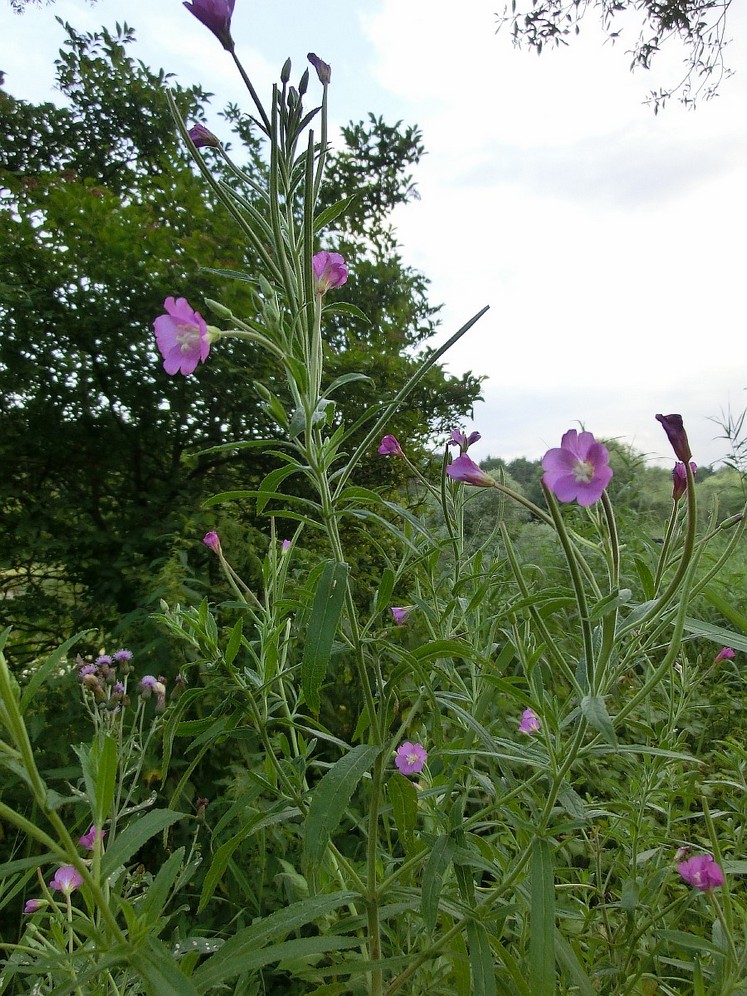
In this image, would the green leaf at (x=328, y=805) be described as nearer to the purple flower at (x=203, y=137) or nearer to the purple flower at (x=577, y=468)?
the purple flower at (x=577, y=468)

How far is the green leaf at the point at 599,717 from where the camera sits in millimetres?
657

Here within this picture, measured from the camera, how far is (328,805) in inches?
32.3

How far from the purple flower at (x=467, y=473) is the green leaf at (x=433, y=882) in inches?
21.1

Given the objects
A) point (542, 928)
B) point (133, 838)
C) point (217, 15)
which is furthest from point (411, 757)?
point (217, 15)

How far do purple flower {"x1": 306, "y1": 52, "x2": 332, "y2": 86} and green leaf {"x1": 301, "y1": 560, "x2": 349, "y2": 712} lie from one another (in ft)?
2.48

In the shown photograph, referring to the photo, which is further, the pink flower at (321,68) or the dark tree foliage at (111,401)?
the dark tree foliage at (111,401)

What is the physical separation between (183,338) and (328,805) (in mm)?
737

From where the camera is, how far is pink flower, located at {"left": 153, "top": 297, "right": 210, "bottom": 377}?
1013 mm

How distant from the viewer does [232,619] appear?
2439mm

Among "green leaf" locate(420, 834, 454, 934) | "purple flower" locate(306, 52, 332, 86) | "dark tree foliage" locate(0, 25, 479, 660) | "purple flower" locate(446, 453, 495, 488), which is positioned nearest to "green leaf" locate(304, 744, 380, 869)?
"green leaf" locate(420, 834, 454, 934)

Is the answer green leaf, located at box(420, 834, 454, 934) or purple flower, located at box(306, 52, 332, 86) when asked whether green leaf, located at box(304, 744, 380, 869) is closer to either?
green leaf, located at box(420, 834, 454, 934)

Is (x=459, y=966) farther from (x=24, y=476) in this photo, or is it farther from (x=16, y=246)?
(x=16, y=246)

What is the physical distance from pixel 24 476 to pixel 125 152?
7.30 feet

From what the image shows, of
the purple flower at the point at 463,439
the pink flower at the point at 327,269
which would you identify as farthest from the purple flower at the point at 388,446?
the pink flower at the point at 327,269
